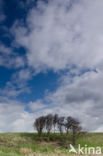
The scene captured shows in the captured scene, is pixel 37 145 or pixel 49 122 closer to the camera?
pixel 37 145

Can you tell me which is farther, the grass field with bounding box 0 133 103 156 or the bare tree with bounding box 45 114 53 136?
the bare tree with bounding box 45 114 53 136

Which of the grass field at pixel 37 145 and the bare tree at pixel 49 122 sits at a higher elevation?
the bare tree at pixel 49 122

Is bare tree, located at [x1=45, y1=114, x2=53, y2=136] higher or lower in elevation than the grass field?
higher

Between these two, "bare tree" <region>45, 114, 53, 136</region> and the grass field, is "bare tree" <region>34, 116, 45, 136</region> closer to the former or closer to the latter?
"bare tree" <region>45, 114, 53, 136</region>

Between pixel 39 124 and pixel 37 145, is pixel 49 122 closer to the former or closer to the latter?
pixel 39 124

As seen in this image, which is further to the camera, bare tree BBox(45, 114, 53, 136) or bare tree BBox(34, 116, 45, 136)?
bare tree BBox(45, 114, 53, 136)

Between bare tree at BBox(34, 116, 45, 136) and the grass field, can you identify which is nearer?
the grass field

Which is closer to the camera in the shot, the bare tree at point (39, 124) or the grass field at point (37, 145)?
the grass field at point (37, 145)

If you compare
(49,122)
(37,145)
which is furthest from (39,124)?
(37,145)

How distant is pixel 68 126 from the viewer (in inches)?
2409

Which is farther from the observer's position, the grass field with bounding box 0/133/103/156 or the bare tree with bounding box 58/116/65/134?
the bare tree with bounding box 58/116/65/134

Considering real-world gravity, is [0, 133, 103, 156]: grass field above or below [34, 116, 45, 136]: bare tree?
below

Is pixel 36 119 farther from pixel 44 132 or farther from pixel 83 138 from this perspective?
pixel 83 138

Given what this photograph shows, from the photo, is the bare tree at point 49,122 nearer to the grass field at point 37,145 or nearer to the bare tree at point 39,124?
the bare tree at point 39,124
